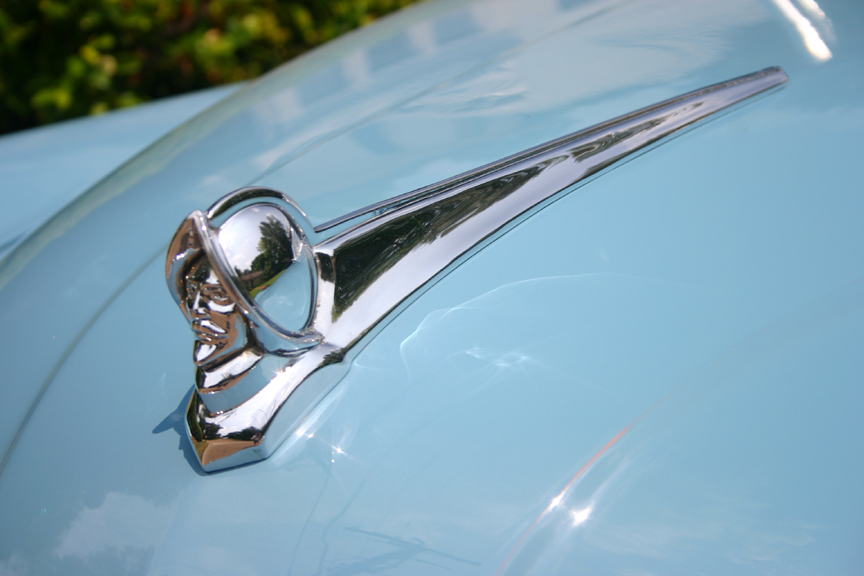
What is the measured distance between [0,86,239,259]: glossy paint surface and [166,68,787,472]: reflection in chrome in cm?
94

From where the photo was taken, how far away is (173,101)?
6.85 feet

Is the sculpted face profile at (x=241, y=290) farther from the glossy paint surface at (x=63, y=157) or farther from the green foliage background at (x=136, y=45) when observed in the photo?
the green foliage background at (x=136, y=45)

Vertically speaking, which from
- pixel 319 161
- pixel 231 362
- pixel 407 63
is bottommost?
pixel 231 362

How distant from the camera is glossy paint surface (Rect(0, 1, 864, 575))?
2.18ft

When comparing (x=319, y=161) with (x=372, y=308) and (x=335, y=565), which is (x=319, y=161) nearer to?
(x=372, y=308)

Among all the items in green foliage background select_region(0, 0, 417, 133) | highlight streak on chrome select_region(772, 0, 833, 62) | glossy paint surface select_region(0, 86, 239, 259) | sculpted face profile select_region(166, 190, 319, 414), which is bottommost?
sculpted face profile select_region(166, 190, 319, 414)

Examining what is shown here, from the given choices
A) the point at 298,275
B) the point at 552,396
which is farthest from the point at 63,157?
the point at 552,396

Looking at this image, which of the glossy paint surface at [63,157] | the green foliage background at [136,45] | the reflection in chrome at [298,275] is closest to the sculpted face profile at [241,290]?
the reflection in chrome at [298,275]

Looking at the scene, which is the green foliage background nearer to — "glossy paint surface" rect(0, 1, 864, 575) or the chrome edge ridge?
"glossy paint surface" rect(0, 1, 864, 575)

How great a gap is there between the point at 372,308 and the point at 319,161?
45 cm

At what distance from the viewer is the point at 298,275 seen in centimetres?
72

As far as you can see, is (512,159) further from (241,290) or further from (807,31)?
(807,31)

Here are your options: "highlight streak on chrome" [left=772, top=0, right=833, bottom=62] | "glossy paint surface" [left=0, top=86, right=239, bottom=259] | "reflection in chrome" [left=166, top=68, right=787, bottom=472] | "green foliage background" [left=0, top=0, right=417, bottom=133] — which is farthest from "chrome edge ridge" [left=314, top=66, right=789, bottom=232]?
"green foliage background" [left=0, top=0, right=417, bottom=133]

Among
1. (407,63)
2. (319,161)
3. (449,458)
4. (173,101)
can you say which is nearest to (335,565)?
(449,458)
